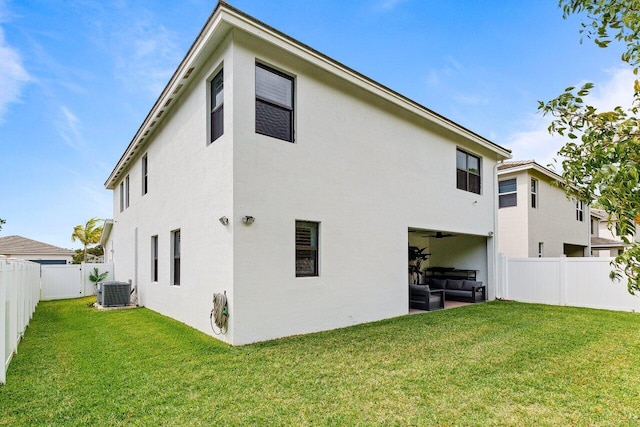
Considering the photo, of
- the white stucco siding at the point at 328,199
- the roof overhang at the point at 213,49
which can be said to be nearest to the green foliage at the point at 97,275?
the roof overhang at the point at 213,49

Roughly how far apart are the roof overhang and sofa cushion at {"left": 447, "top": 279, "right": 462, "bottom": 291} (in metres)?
5.20

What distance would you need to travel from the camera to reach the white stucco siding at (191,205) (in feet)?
22.2

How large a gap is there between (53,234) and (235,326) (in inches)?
1352

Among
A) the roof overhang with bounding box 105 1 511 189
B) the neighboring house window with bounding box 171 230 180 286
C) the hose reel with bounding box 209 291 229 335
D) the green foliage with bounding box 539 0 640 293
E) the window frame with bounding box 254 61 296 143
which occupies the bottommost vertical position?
the hose reel with bounding box 209 291 229 335

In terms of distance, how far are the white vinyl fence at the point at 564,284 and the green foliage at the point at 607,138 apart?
1081 cm

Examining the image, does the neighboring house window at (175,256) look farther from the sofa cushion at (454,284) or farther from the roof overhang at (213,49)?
the sofa cushion at (454,284)

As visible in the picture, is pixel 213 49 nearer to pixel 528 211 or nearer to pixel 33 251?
pixel 528 211

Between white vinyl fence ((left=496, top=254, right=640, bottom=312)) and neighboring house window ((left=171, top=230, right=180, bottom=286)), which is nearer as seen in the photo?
neighboring house window ((left=171, top=230, right=180, bottom=286))

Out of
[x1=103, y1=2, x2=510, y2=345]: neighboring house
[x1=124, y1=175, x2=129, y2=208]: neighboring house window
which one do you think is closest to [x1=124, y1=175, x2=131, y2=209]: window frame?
[x1=124, y1=175, x2=129, y2=208]: neighboring house window

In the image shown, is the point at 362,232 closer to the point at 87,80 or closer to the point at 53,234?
the point at 87,80

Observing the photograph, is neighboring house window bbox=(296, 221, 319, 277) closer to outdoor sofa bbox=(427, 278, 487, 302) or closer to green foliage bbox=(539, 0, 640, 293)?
green foliage bbox=(539, 0, 640, 293)

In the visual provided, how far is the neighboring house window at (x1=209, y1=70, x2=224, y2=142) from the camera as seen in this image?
7295mm

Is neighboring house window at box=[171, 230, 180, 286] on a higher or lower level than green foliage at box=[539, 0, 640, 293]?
lower

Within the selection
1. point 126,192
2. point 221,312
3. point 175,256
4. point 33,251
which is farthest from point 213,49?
point 33,251
